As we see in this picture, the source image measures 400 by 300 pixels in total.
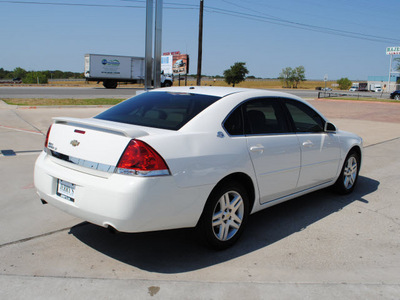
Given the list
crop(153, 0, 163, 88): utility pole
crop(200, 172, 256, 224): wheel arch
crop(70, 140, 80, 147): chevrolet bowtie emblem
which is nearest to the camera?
crop(70, 140, 80, 147): chevrolet bowtie emblem

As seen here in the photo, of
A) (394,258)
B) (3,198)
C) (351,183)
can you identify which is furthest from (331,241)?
(3,198)

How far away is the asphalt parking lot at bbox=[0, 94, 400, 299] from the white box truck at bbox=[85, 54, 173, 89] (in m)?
39.1

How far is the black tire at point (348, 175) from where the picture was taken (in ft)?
18.7

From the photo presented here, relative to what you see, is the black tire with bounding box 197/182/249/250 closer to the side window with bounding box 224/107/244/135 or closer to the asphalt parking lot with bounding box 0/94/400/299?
the asphalt parking lot with bounding box 0/94/400/299

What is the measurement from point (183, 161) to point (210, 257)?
106 centimetres

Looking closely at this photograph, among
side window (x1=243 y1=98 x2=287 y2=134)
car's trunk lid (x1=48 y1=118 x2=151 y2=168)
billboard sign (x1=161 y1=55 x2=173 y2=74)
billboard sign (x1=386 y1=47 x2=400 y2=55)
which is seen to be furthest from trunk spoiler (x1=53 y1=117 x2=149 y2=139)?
billboard sign (x1=386 y1=47 x2=400 y2=55)

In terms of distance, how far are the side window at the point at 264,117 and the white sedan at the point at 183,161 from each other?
0.04 feet

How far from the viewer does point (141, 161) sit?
3135mm

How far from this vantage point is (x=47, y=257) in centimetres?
359

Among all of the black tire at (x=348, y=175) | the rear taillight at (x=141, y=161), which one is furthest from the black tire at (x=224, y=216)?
the black tire at (x=348, y=175)

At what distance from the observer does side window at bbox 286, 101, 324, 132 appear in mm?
4844

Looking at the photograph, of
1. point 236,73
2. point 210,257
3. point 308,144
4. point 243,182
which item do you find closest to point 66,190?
point 210,257

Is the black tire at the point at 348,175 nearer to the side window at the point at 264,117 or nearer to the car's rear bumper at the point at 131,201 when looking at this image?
the side window at the point at 264,117

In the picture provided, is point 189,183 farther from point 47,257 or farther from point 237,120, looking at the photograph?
point 47,257
